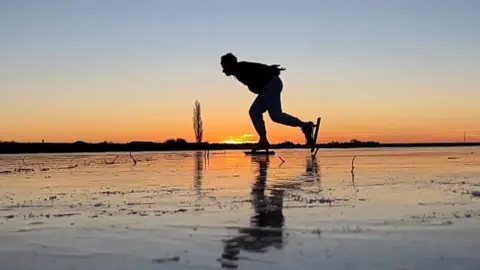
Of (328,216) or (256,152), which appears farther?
→ (256,152)

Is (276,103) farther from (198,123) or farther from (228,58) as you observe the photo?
(198,123)

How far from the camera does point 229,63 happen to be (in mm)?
13133

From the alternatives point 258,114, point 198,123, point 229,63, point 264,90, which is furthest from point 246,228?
point 198,123

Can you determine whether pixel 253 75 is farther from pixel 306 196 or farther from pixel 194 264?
pixel 194 264

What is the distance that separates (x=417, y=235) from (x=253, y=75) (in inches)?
359

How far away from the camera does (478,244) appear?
4434mm

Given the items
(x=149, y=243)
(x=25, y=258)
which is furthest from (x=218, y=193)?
(x=25, y=258)

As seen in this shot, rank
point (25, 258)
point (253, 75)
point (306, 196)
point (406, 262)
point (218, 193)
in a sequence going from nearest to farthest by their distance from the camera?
point (406, 262), point (25, 258), point (306, 196), point (218, 193), point (253, 75)

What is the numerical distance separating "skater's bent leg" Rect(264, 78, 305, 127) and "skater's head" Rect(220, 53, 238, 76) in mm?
1000

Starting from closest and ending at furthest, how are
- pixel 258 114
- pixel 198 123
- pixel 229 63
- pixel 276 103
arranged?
1. pixel 229 63
2. pixel 276 103
3. pixel 258 114
4. pixel 198 123

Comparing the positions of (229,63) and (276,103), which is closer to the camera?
(229,63)

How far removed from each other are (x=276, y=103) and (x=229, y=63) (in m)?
1.53

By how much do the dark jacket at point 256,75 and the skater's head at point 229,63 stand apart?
0.21 m

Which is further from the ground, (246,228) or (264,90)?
(264,90)
